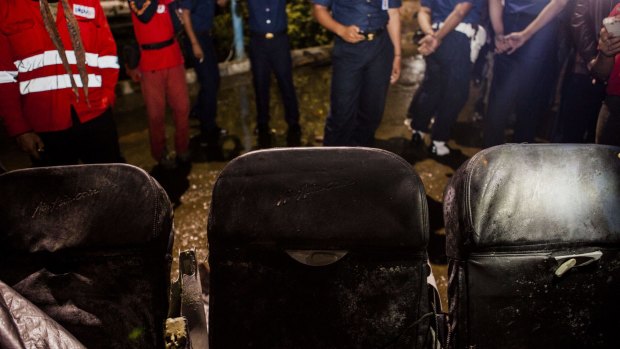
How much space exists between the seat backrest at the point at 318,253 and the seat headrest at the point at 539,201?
7.4 inches

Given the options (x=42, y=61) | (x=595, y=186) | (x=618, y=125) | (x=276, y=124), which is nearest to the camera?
(x=595, y=186)

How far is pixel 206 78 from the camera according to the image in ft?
14.4

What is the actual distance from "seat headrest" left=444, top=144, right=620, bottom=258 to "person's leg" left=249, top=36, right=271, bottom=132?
3.22m

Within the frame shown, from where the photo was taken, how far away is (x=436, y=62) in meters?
4.01

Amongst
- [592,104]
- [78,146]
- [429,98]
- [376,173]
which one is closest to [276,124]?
[429,98]

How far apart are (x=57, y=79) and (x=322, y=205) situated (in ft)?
6.21

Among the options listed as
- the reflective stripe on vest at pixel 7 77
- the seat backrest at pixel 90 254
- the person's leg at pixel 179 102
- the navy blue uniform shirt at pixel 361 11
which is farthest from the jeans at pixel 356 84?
the seat backrest at pixel 90 254

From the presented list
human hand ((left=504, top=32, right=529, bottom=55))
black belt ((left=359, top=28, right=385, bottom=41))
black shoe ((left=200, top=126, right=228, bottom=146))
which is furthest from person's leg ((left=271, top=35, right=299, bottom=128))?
human hand ((left=504, top=32, right=529, bottom=55))

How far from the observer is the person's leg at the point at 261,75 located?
437 cm

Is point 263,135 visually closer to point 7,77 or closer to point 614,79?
point 7,77

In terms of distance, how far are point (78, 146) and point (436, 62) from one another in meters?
2.98

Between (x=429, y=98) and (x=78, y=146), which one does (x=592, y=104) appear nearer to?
(x=429, y=98)

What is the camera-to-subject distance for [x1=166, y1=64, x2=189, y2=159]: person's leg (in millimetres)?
3719

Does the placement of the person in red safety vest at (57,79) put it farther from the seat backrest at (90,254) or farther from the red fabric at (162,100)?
the seat backrest at (90,254)
